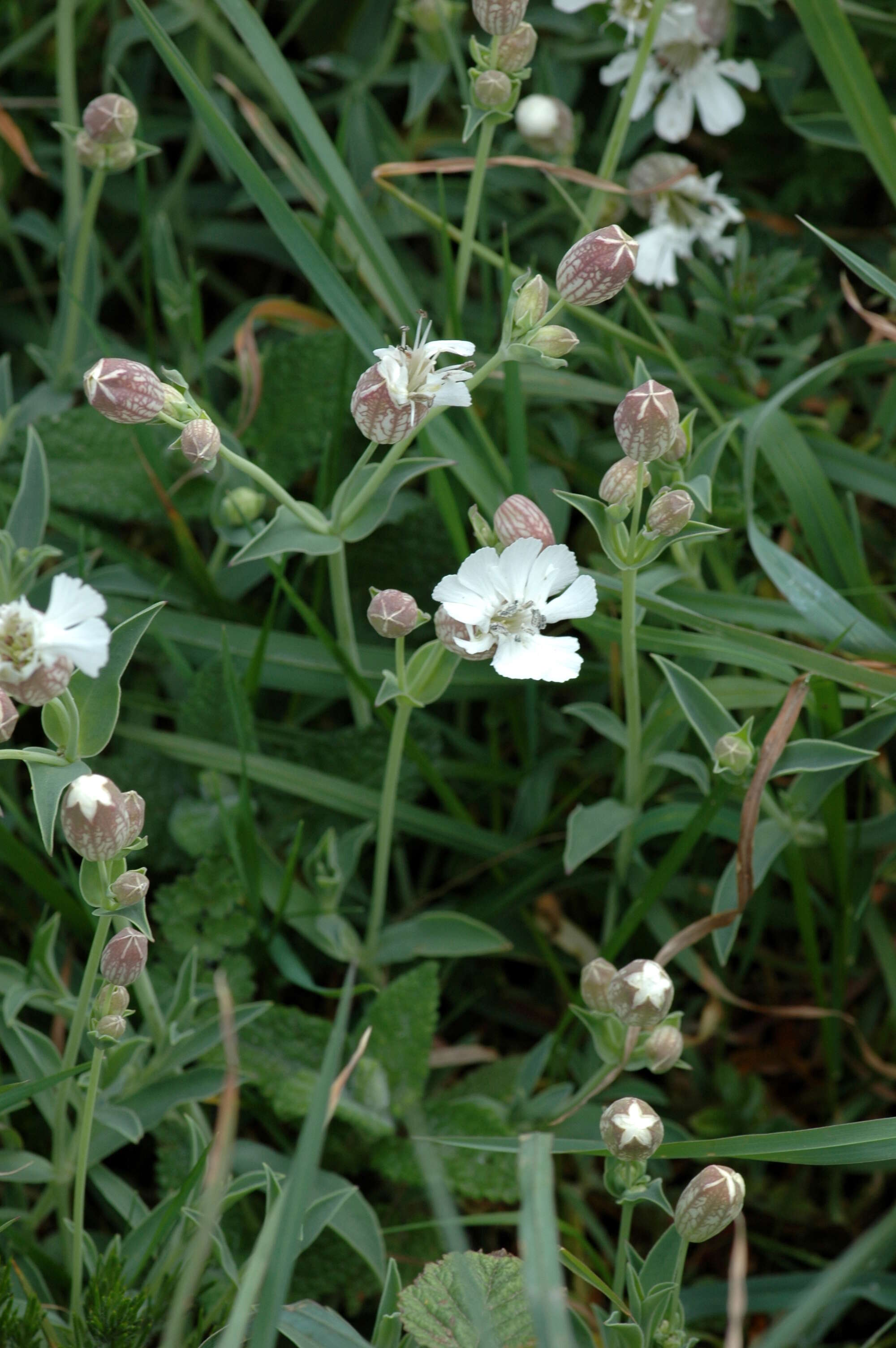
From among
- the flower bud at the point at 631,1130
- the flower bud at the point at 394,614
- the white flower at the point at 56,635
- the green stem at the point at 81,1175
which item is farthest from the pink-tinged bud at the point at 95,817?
the flower bud at the point at 631,1130

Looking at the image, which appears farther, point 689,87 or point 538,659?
point 689,87

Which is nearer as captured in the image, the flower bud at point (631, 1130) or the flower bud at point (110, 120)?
the flower bud at point (631, 1130)

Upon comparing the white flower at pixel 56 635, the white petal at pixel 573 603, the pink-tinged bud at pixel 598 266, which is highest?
the pink-tinged bud at pixel 598 266

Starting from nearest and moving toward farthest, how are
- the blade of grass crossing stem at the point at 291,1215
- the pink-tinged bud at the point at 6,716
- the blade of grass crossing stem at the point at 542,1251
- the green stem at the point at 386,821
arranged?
the blade of grass crossing stem at the point at 542,1251 → the blade of grass crossing stem at the point at 291,1215 → the pink-tinged bud at the point at 6,716 → the green stem at the point at 386,821

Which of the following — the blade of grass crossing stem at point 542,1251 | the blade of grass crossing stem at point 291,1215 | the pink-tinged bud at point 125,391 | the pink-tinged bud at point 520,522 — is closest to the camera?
the blade of grass crossing stem at point 542,1251

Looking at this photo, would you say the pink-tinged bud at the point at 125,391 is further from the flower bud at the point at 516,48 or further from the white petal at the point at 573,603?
the flower bud at the point at 516,48

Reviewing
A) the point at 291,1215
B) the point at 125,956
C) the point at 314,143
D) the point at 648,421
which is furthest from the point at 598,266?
the point at 291,1215

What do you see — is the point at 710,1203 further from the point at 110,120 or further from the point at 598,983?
the point at 110,120
